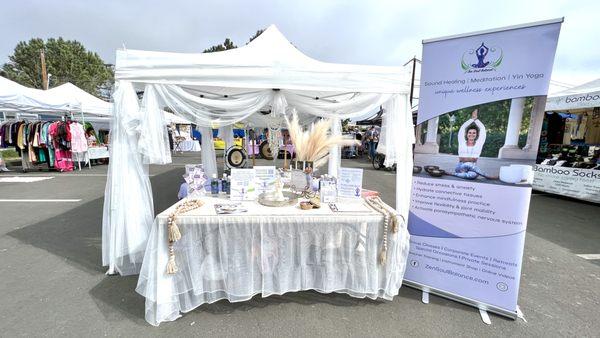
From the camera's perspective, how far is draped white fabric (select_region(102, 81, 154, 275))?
7.69 feet

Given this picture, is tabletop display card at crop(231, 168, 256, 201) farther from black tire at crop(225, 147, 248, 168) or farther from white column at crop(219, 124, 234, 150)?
black tire at crop(225, 147, 248, 168)

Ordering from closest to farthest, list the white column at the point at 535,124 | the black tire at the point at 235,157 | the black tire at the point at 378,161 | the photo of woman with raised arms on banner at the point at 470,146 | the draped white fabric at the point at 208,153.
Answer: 1. the white column at the point at 535,124
2. the photo of woman with raised arms on banner at the point at 470,146
3. the draped white fabric at the point at 208,153
4. the black tire at the point at 235,157
5. the black tire at the point at 378,161

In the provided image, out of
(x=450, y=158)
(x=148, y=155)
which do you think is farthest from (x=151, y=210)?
(x=450, y=158)

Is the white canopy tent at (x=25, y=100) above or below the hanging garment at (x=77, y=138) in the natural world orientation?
above

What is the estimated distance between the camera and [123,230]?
2.45 meters

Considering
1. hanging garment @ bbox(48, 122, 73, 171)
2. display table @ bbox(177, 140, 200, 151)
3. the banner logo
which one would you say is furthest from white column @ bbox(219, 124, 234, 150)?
display table @ bbox(177, 140, 200, 151)

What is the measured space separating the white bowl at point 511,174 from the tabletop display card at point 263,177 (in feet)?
6.15

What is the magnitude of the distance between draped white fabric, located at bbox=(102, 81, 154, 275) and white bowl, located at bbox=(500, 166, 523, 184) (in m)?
3.14

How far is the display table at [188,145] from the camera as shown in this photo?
15.2 metres

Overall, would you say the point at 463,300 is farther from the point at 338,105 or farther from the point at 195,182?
the point at 195,182

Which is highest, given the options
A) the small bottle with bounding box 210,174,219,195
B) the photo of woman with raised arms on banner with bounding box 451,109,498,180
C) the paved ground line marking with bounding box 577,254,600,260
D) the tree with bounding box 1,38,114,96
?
the tree with bounding box 1,38,114,96

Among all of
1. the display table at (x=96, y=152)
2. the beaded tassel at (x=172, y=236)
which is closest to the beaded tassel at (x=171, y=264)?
the beaded tassel at (x=172, y=236)

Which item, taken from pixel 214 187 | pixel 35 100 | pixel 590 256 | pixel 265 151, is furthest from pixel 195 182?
pixel 265 151

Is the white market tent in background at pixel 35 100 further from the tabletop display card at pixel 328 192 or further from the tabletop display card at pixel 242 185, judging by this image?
the tabletop display card at pixel 328 192
